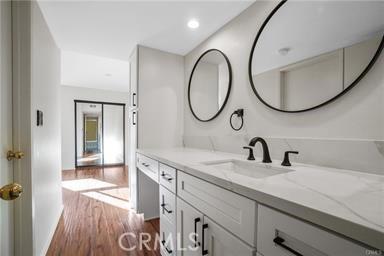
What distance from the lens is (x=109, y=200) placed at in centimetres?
263

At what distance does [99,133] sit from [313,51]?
5518 millimetres

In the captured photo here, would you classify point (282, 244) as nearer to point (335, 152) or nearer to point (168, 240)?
point (335, 152)

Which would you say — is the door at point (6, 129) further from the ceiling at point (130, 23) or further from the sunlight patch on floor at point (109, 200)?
the sunlight patch on floor at point (109, 200)

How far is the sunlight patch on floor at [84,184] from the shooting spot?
3198 mm

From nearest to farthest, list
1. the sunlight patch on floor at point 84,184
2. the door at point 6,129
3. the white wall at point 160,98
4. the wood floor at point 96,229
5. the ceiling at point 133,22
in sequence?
1. the door at point 6,129
2. the ceiling at point 133,22
3. the wood floor at point 96,229
4. the white wall at point 160,98
5. the sunlight patch on floor at point 84,184

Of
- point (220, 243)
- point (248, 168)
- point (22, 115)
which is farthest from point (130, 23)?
point (220, 243)

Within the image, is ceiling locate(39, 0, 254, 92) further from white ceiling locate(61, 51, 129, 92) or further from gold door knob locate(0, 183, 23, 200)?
gold door knob locate(0, 183, 23, 200)

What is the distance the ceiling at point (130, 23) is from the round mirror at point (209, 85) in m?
0.28

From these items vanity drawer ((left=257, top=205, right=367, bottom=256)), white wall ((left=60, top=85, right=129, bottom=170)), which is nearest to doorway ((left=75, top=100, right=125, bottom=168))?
white wall ((left=60, top=85, right=129, bottom=170))

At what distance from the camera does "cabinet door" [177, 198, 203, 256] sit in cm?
93

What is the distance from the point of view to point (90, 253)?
151cm

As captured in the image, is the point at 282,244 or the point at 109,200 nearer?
the point at 282,244

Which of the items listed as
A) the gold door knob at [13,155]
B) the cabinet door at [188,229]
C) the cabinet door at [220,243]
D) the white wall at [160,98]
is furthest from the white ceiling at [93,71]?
the cabinet door at [220,243]

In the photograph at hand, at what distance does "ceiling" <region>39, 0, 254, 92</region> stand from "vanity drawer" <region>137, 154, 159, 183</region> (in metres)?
1.33
